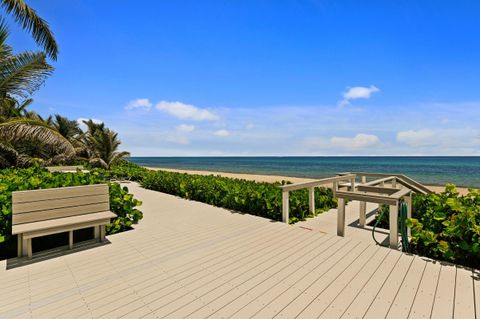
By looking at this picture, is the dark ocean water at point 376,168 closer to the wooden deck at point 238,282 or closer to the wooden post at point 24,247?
the wooden deck at point 238,282

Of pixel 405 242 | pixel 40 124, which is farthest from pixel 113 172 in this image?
pixel 405 242

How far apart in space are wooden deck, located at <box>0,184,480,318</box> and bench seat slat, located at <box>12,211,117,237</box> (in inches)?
17.9

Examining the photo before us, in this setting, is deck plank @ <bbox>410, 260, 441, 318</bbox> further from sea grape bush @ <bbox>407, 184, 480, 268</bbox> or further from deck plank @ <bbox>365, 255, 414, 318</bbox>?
sea grape bush @ <bbox>407, 184, 480, 268</bbox>

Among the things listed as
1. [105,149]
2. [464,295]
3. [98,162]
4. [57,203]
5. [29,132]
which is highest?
[29,132]

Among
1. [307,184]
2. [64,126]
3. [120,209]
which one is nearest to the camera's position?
[120,209]

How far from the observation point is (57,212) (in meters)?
4.08

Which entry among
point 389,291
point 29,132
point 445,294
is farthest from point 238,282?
point 29,132

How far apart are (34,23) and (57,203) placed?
6.08 metres

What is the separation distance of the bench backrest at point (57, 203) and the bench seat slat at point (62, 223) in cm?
9

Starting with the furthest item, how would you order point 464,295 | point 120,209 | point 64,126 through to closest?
point 64,126 < point 120,209 < point 464,295

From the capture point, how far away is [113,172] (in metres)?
14.4

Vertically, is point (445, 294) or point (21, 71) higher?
point (21, 71)

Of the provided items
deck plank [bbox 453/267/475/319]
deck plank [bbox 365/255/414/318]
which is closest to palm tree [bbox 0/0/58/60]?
deck plank [bbox 365/255/414/318]

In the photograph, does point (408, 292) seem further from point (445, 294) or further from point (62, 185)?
point (62, 185)
